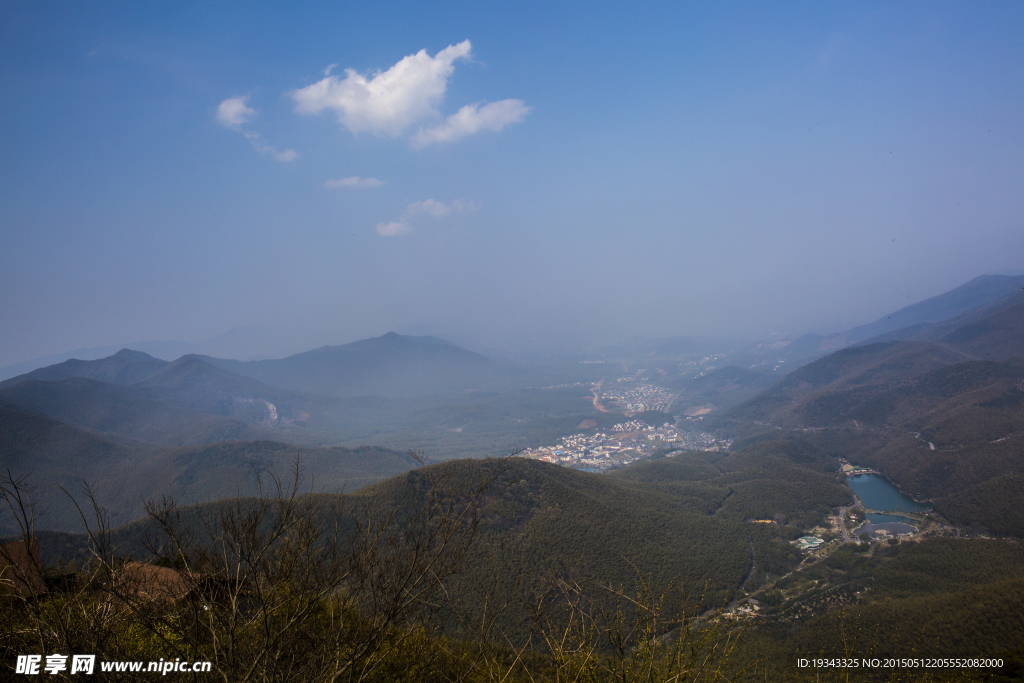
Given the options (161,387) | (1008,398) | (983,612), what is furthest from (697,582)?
(161,387)

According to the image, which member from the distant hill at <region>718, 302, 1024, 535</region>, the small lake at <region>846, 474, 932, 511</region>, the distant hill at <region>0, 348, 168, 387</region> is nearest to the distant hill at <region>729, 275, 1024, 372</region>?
the distant hill at <region>718, 302, 1024, 535</region>

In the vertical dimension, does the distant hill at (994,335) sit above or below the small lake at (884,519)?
above

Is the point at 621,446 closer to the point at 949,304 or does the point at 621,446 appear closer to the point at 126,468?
the point at 126,468

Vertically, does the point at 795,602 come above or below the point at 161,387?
below

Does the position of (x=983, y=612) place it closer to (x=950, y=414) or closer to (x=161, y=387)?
(x=950, y=414)

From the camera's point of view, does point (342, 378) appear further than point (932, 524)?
Yes

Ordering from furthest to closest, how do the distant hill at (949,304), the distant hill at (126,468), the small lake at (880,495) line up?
the distant hill at (949,304)
the distant hill at (126,468)
the small lake at (880,495)

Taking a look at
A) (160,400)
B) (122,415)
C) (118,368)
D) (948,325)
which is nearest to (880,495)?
(948,325)

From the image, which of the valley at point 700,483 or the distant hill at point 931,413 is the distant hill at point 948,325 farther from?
the distant hill at point 931,413

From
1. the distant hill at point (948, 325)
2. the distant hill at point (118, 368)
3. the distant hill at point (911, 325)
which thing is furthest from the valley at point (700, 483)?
the distant hill at point (118, 368)
